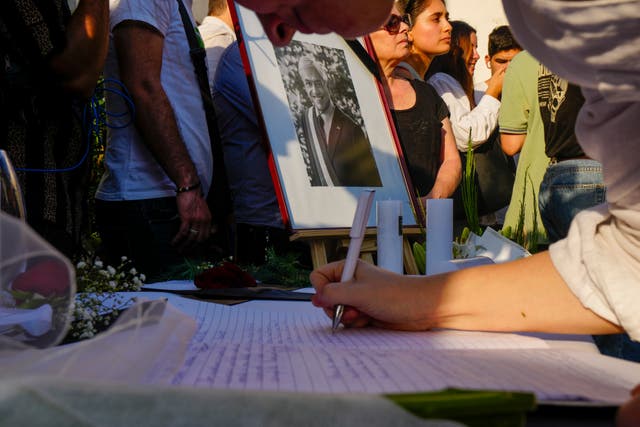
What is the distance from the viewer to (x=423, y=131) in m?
2.99

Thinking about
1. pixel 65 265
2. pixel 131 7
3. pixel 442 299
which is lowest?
pixel 442 299

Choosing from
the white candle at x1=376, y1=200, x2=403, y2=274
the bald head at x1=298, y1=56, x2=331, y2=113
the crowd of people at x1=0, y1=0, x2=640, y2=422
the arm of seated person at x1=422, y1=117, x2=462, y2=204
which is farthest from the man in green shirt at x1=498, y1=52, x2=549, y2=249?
the white candle at x1=376, y1=200, x2=403, y2=274

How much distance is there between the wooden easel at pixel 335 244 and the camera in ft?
6.43

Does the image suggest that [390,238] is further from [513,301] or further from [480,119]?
[480,119]

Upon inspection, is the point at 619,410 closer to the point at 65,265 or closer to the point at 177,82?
the point at 65,265

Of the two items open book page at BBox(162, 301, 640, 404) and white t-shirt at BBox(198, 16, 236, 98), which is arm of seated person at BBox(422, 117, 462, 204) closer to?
white t-shirt at BBox(198, 16, 236, 98)

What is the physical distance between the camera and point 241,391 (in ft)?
1.11

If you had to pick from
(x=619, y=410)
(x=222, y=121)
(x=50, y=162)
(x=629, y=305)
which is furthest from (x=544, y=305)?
(x=222, y=121)

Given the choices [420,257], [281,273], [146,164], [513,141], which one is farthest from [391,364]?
[513,141]

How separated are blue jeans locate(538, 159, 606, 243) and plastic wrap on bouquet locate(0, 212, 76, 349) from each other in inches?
64.1

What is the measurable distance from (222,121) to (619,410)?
2.25 m

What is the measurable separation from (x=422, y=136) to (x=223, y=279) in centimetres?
176

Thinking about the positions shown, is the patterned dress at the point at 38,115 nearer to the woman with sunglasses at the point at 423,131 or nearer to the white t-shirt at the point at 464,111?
the woman with sunglasses at the point at 423,131

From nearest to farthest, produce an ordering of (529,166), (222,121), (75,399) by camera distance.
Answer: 1. (75,399)
2. (222,121)
3. (529,166)
